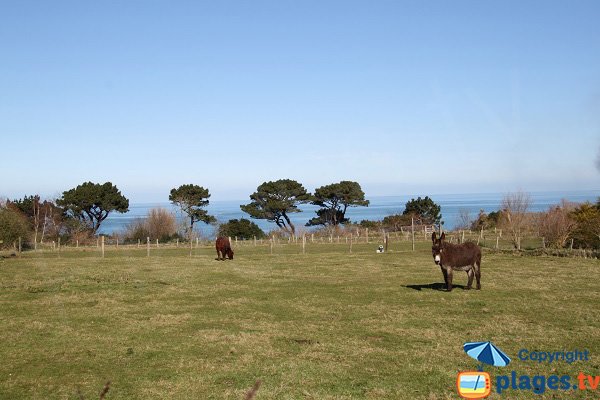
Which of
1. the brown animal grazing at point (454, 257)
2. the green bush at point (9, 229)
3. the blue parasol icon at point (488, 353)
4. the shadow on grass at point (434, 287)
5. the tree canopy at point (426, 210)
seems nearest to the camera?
the blue parasol icon at point (488, 353)

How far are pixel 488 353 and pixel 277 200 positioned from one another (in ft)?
273

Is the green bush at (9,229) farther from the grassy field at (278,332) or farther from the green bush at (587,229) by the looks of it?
the green bush at (587,229)

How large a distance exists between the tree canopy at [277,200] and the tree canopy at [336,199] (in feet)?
10.2

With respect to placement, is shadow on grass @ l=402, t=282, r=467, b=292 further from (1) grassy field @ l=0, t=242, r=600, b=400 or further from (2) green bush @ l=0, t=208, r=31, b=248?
(2) green bush @ l=0, t=208, r=31, b=248

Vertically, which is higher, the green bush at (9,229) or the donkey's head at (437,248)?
the green bush at (9,229)

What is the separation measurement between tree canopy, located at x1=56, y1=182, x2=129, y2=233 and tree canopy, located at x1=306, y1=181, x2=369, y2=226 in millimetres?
33658

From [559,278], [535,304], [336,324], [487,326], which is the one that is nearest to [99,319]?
[336,324]

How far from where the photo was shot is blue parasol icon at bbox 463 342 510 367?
4113 mm

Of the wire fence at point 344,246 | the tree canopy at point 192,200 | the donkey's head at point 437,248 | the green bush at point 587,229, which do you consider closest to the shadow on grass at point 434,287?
the donkey's head at point 437,248

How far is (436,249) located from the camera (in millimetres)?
18156

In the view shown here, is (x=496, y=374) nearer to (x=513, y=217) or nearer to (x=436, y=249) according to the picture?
(x=436, y=249)

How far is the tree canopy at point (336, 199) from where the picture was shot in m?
89.9

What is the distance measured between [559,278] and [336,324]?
13.5m

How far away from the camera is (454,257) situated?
18.5 meters
